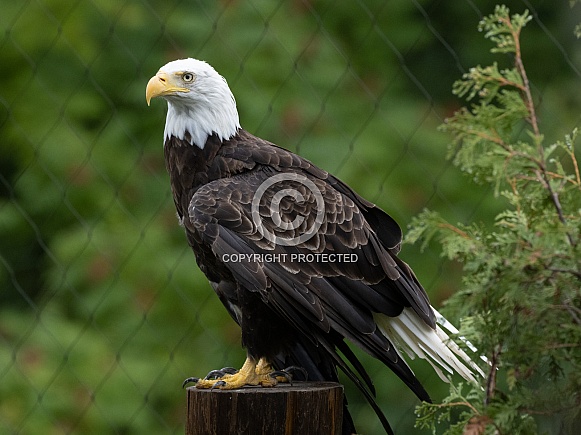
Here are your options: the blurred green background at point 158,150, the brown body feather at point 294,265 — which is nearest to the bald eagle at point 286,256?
the brown body feather at point 294,265

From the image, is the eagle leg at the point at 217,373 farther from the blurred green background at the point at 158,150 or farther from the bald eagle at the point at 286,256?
the blurred green background at the point at 158,150

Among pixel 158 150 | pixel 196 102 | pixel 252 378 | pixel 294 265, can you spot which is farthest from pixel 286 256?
pixel 158 150

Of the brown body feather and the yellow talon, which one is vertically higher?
the brown body feather

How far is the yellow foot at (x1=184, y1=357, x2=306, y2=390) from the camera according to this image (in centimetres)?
265

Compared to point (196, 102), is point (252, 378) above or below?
below

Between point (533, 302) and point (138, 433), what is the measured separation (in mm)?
2743

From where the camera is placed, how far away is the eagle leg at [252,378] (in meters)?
2.65

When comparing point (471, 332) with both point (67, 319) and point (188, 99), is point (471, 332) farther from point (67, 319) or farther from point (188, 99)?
point (67, 319)

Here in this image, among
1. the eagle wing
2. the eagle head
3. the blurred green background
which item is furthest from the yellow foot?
the blurred green background

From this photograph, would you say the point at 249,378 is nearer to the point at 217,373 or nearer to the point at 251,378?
the point at 251,378

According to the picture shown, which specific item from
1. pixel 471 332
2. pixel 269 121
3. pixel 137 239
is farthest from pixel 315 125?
pixel 471 332

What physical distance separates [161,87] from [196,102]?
164 mm

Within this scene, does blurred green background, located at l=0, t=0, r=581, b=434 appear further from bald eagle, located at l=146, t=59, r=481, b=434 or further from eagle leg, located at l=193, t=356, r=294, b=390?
eagle leg, located at l=193, t=356, r=294, b=390

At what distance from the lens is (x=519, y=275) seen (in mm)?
1674
